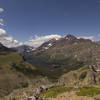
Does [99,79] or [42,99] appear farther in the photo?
[99,79]

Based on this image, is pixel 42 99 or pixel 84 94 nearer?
pixel 84 94

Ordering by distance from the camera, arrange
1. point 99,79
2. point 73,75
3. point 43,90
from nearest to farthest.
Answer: point 43,90
point 99,79
point 73,75

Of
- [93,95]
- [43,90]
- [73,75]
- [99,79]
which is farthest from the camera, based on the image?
[73,75]

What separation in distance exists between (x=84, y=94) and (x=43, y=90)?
20.5 m

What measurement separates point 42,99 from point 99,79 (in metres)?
84.6

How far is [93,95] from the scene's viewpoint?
4469cm

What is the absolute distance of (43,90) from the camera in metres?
60.9

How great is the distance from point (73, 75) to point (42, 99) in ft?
380

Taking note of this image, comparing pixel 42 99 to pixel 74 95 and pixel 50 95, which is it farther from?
pixel 74 95

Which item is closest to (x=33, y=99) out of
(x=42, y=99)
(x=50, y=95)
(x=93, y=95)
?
(x=42, y=99)

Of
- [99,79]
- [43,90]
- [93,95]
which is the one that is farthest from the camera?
[99,79]

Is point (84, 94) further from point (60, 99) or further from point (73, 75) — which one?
Answer: point (73, 75)

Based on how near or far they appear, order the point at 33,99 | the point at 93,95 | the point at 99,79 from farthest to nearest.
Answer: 1. the point at 99,79
2. the point at 33,99
3. the point at 93,95

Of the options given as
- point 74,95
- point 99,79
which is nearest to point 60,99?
point 74,95
